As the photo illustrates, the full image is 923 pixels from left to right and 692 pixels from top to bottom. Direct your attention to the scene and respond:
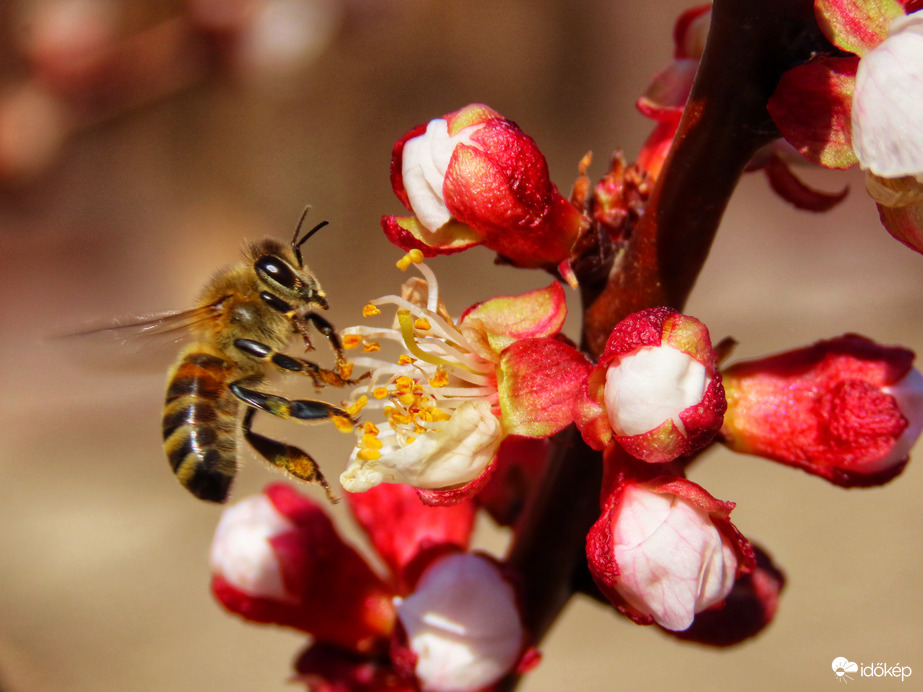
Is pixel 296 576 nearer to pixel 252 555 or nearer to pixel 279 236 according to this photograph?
pixel 252 555

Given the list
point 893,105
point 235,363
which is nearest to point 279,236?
point 235,363

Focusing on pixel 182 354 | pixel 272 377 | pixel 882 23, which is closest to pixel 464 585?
pixel 272 377

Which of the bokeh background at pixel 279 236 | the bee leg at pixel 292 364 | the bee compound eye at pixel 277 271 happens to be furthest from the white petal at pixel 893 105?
the bokeh background at pixel 279 236

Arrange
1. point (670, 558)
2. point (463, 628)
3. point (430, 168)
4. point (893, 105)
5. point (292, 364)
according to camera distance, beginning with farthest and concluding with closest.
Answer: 1. point (292, 364)
2. point (463, 628)
3. point (430, 168)
4. point (670, 558)
5. point (893, 105)

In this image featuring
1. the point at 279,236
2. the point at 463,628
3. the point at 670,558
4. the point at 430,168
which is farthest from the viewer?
the point at 279,236

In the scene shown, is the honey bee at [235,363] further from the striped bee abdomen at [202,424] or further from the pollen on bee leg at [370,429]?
the pollen on bee leg at [370,429]
